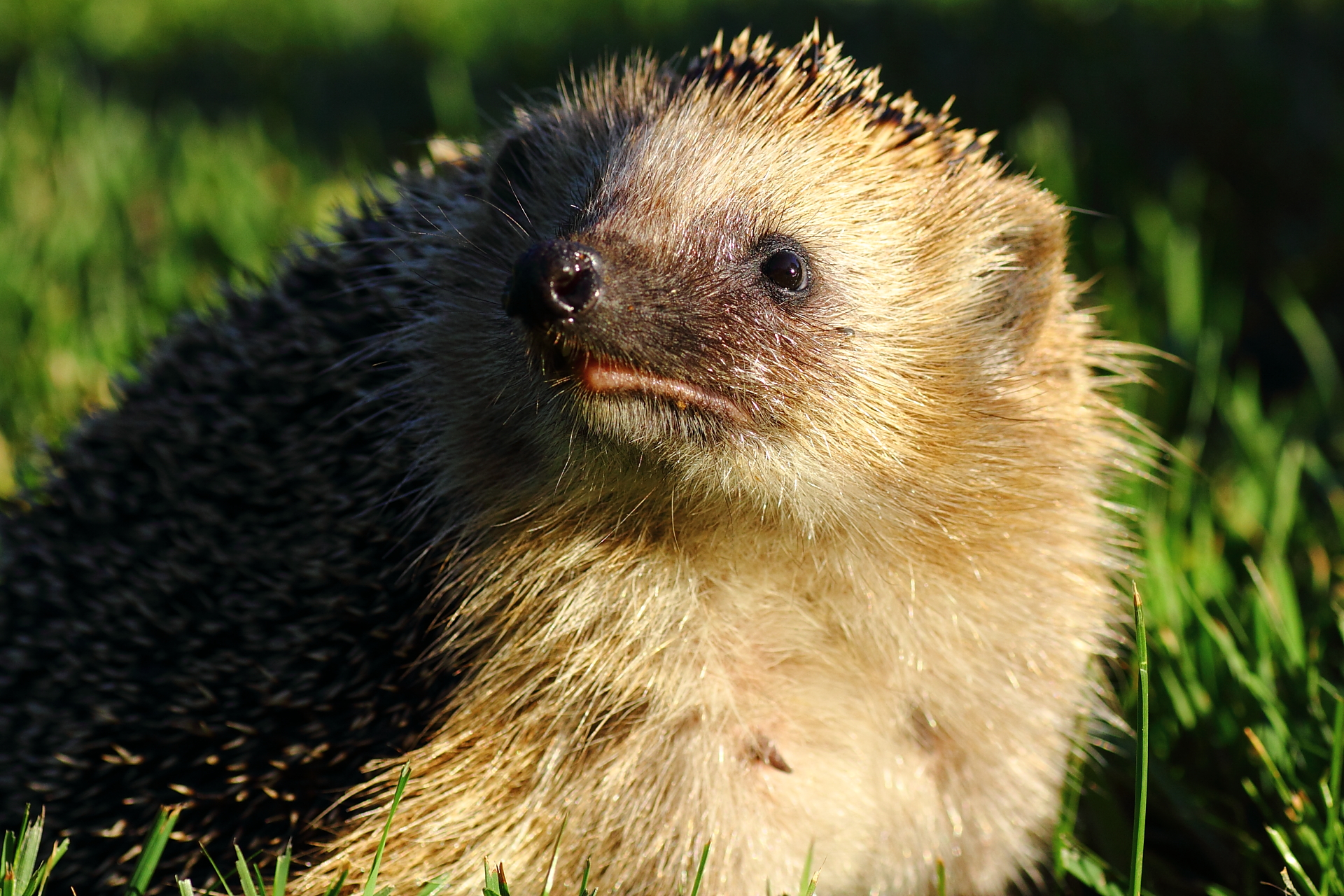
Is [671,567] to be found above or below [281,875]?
above

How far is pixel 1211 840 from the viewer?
2.02 m

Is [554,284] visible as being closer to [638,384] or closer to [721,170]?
[638,384]

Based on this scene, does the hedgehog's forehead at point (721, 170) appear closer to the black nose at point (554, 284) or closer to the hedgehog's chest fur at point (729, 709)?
the black nose at point (554, 284)

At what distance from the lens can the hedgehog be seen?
5.83 feet

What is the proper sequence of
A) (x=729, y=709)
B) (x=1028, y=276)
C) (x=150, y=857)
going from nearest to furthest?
(x=150, y=857) < (x=729, y=709) < (x=1028, y=276)

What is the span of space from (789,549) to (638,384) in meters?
0.38

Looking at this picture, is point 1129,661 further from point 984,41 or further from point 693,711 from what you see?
point 984,41

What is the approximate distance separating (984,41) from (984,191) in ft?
9.15

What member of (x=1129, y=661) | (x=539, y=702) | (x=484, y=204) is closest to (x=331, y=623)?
→ (x=539, y=702)

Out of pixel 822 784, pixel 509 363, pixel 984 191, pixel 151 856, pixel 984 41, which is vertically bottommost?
pixel 151 856

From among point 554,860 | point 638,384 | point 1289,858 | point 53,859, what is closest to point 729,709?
point 554,860

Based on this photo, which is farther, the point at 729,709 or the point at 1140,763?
the point at 729,709

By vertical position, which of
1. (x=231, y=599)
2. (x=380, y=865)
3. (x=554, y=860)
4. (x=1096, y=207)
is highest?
(x=1096, y=207)

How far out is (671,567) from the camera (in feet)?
6.04
